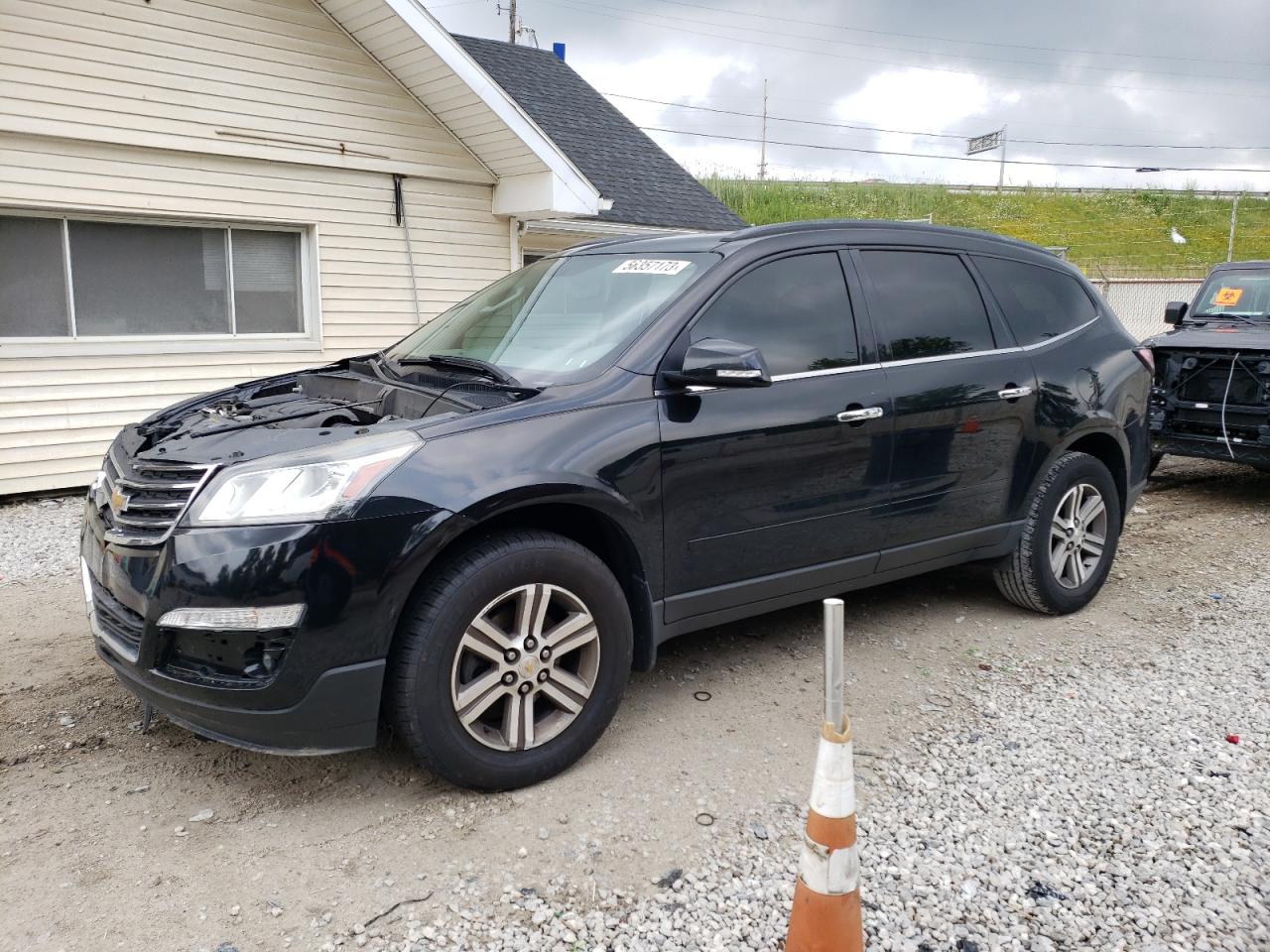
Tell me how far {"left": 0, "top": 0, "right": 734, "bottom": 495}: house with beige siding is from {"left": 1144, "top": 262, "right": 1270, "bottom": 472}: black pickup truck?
5373 mm

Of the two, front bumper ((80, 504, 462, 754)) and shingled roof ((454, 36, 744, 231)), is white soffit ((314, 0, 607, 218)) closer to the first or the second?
shingled roof ((454, 36, 744, 231))

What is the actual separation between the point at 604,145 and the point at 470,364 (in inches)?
406

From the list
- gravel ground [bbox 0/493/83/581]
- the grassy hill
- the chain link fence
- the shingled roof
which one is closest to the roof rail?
gravel ground [bbox 0/493/83/581]

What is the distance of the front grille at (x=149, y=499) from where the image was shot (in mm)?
2949

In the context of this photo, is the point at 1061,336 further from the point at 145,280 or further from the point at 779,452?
the point at 145,280

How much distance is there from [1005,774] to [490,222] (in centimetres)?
836

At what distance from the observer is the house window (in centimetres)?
775

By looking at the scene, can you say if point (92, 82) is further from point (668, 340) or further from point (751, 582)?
point (751, 582)

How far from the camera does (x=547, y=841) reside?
297 cm

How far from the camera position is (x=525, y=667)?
3.15 meters

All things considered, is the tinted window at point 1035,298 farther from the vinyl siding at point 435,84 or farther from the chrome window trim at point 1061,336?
the vinyl siding at point 435,84

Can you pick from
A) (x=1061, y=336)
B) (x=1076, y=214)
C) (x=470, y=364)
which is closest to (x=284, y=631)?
(x=470, y=364)

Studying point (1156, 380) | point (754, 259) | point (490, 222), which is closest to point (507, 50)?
point (490, 222)

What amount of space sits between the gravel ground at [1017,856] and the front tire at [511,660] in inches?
18.7
